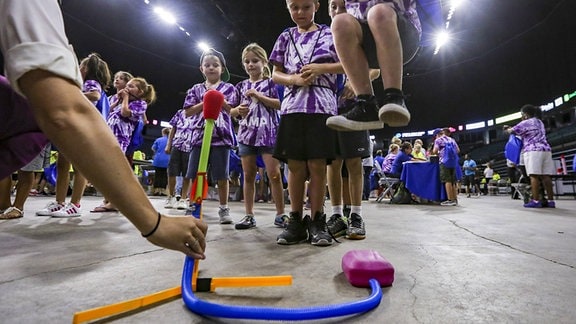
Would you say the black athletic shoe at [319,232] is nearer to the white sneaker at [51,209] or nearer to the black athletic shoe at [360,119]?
the black athletic shoe at [360,119]

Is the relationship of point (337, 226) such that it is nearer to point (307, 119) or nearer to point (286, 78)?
point (307, 119)

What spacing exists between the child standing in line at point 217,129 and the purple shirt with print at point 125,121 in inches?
32.2

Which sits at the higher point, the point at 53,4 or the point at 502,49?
the point at 502,49

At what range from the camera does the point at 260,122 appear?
7.73 feet

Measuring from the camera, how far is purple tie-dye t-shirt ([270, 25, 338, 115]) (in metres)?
1.74

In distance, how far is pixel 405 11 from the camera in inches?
52.8

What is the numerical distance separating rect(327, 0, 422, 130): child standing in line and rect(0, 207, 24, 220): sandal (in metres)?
2.62

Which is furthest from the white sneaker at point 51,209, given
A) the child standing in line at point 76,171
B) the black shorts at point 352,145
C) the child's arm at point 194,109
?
the black shorts at point 352,145

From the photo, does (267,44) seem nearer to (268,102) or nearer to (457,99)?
(268,102)

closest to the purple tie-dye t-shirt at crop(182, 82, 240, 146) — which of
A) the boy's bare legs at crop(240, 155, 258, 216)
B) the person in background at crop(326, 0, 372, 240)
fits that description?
the boy's bare legs at crop(240, 155, 258, 216)

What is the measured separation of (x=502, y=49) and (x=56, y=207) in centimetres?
1811

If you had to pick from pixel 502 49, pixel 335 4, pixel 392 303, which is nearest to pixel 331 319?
pixel 392 303

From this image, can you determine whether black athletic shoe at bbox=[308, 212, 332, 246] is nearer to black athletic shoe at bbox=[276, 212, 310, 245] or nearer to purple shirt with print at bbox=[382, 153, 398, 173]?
black athletic shoe at bbox=[276, 212, 310, 245]

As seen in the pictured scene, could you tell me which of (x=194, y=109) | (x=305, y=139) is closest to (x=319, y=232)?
(x=305, y=139)
